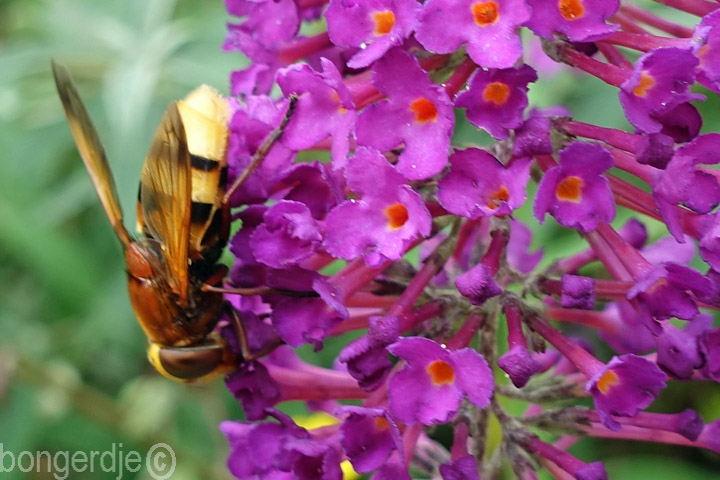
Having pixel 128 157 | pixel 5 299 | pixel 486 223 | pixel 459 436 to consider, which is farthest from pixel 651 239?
pixel 5 299

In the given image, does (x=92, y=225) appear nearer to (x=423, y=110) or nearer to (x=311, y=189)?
(x=311, y=189)

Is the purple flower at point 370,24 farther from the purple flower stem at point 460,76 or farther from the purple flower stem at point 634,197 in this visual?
the purple flower stem at point 634,197

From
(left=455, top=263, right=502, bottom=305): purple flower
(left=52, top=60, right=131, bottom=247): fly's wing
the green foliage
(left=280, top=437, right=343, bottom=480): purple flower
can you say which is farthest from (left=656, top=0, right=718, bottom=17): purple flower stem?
the green foliage

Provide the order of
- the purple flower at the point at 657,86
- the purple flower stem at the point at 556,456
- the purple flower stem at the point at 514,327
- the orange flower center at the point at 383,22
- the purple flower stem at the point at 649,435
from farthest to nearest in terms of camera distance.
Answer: the purple flower stem at the point at 649,435
the purple flower stem at the point at 556,456
the purple flower stem at the point at 514,327
the orange flower center at the point at 383,22
the purple flower at the point at 657,86

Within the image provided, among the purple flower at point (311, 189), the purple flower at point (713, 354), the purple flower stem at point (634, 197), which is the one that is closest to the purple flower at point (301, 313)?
the purple flower at point (311, 189)

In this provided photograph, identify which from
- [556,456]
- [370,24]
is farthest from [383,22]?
[556,456]
